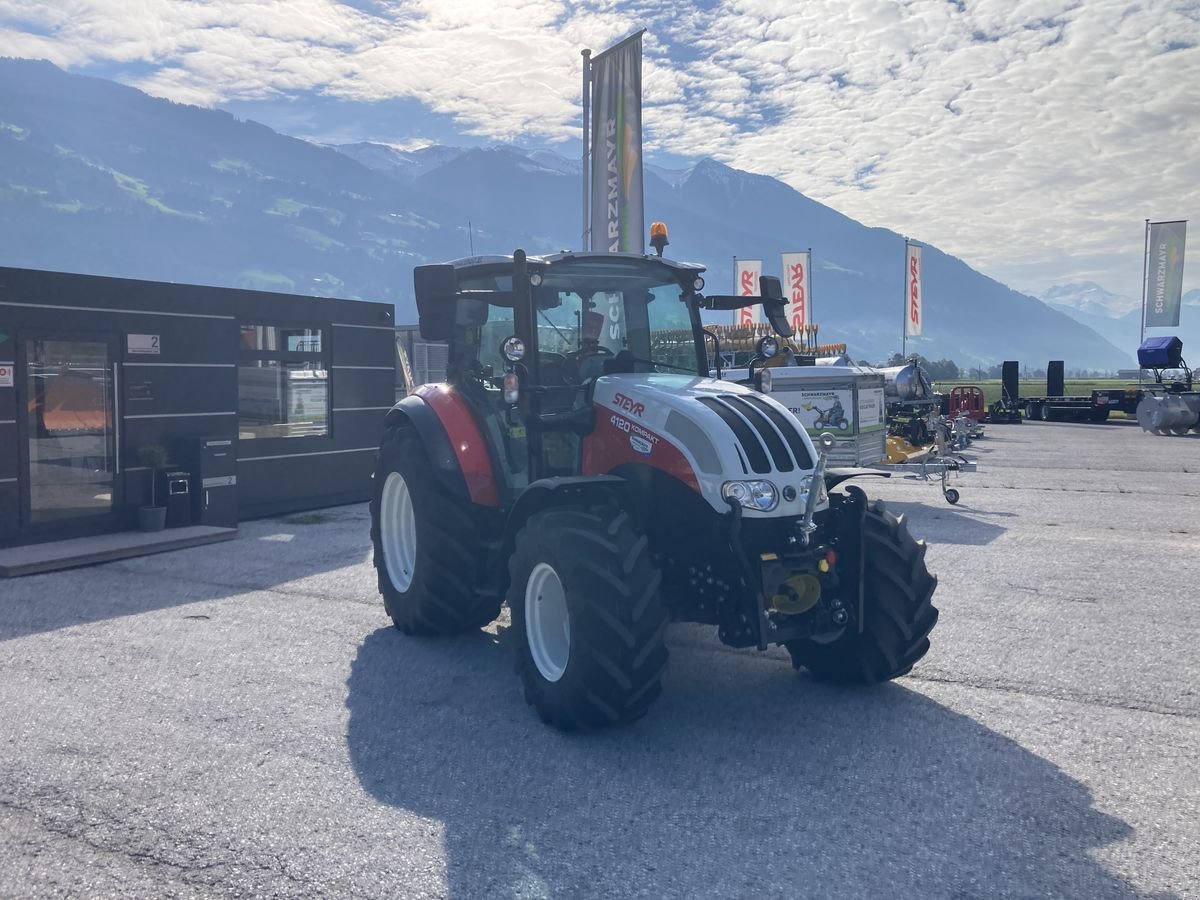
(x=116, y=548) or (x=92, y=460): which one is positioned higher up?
(x=92, y=460)

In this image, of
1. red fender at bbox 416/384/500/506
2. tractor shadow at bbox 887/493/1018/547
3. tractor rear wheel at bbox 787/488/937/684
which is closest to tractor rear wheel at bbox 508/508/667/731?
tractor rear wheel at bbox 787/488/937/684

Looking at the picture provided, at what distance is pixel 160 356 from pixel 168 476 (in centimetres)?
136

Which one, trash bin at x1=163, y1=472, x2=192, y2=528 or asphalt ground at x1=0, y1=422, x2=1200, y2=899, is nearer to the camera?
asphalt ground at x1=0, y1=422, x2=1200, y2=899

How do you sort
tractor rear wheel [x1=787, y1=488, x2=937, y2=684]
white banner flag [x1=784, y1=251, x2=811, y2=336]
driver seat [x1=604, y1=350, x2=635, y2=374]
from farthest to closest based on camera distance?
white banner flag [x1=784, y1=251, x2=811, y2=336] → driver seat [x1=604, y1=350, x2=635, y2=374] → tractor rear wheel [x1=787, y1=488, x2=937, y2=684]

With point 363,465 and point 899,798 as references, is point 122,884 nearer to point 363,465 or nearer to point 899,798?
point 899,798

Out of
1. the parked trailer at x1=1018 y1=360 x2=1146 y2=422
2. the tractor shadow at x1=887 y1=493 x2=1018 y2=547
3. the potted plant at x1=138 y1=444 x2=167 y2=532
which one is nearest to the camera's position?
the potted plant at x1=138 y1=444 x2=167 y2=532

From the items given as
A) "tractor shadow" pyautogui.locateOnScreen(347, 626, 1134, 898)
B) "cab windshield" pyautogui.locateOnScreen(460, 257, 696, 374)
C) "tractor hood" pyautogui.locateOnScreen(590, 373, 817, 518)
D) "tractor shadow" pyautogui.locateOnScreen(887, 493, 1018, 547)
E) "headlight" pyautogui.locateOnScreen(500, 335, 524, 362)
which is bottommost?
"tractor shadow" pyautogui.locateOnScreen(347, 626, 1134, 898)

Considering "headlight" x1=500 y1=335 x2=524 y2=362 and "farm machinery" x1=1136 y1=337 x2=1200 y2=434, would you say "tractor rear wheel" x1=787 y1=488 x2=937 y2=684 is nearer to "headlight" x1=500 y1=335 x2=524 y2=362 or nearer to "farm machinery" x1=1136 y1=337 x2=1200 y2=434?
"headlight" x1=500 y1=335 x2=524 y2=362

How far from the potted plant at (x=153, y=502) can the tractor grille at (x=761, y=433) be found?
25.1 feet

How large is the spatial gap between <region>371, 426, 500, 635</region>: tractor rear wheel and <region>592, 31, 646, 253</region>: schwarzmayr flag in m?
10.0

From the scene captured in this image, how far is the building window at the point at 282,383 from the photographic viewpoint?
12.3m

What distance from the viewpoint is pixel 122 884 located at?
347 centimetres

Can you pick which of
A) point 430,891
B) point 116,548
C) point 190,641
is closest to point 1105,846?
point 430,891

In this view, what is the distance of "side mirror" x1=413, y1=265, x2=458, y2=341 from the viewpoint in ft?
19.5
